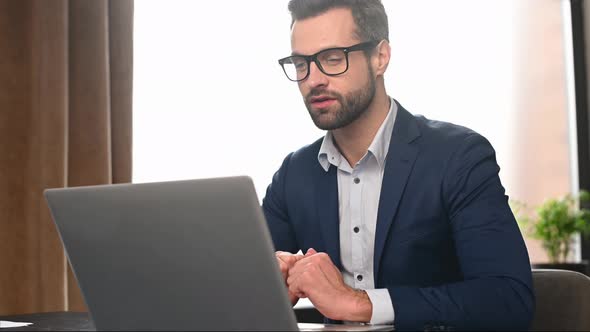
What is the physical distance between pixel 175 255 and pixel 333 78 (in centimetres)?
82

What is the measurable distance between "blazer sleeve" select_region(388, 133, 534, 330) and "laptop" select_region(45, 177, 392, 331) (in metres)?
0.39

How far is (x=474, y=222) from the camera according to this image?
A: 1.63 metres

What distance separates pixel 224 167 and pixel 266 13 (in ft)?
2.40

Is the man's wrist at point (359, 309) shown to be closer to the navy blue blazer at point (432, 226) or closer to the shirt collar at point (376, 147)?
the navy blue blazer at point (432, 226)

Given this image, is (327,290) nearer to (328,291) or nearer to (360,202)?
(328,291)

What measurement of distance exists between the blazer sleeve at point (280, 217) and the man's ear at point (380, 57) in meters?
0.34

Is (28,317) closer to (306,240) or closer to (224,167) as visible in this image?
(306,240)

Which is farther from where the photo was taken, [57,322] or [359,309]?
A: [57,322]

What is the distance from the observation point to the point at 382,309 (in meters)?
1.36

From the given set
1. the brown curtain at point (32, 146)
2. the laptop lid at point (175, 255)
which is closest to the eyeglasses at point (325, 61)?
the laptop lid at point (175, 255)

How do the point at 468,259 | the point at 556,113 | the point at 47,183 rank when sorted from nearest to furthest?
the point at 468,259 → the point at 47,183 → the point at 556,113

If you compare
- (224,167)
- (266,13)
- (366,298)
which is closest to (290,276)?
(366,298)

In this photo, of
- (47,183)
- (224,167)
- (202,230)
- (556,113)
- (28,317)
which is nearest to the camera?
(202,230)

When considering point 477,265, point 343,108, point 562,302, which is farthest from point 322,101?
point 562,302
